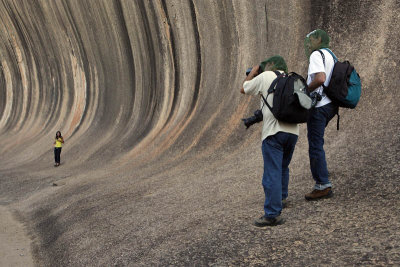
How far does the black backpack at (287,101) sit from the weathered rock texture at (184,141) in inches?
31.6

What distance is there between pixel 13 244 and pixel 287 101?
3.97 metres

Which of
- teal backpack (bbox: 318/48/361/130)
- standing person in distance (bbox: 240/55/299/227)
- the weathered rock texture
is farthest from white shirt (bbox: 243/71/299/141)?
the weathered rock texture

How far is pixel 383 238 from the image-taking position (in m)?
2.93

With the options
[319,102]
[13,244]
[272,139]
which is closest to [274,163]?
[272,139]

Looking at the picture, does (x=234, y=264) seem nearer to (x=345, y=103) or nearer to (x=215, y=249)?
(x=215, y=249)

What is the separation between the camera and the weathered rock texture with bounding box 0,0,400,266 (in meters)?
3.48

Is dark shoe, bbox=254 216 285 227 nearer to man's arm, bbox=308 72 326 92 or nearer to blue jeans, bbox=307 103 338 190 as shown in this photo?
blue jeans, bbox=307 103 338 190

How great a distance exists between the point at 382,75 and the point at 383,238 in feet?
13.3

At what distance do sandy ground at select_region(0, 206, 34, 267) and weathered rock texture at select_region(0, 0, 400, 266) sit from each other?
17 cm

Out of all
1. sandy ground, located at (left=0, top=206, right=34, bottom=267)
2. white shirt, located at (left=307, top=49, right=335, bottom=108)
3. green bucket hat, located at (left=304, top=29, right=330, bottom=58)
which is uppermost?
green bucket hat, located at (left=304, top=29, right=330, bottom=58)

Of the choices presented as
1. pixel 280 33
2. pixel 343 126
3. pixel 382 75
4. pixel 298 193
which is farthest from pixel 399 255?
pixel 280 33

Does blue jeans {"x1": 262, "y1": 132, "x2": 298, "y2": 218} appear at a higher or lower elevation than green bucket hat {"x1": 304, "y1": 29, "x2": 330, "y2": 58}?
lower

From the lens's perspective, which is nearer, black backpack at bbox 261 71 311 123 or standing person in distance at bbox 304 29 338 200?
black backpack at bbox 261 71 311 123

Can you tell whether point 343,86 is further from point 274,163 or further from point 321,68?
point 274,163
